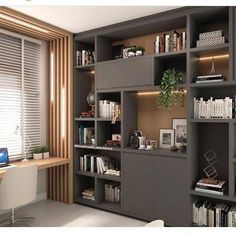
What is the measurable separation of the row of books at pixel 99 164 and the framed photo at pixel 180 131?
965mm

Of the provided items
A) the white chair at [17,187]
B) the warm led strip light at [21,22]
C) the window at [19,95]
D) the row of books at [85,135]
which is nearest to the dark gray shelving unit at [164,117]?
the row of books at [85,135]

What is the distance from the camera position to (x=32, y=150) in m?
3.88

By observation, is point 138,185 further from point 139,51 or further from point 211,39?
point 211,39

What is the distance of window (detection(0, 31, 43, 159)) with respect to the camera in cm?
350

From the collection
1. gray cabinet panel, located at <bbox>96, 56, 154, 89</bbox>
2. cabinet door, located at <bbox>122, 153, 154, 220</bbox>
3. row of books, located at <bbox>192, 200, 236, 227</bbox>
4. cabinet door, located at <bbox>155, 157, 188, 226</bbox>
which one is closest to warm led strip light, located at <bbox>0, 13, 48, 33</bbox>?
gray cabinet panel, located at <bbox>96, 56, 154, 89</bbox>

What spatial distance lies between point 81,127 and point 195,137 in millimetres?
1809

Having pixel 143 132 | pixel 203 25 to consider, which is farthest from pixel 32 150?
pixel 203 25

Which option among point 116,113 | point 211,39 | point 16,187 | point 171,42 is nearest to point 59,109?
point 116,113

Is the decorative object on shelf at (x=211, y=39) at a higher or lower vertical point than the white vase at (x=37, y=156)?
higher

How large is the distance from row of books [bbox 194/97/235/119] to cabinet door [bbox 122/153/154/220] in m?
0.83

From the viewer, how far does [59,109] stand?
13.0 ft

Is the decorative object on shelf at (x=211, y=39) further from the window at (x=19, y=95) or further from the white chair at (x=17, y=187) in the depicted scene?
the window at (x=19, y=95)

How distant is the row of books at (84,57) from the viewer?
149 inches

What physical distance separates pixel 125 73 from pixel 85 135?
3.97 feet
